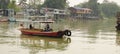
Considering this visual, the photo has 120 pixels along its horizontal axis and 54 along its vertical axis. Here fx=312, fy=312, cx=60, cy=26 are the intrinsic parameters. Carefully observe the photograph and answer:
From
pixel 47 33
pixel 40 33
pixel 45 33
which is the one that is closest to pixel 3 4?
pixel 40 33

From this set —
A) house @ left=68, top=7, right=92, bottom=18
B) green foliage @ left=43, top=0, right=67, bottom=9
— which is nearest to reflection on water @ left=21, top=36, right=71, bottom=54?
green foliage @ left=43, top=0, right=67, bottom=9

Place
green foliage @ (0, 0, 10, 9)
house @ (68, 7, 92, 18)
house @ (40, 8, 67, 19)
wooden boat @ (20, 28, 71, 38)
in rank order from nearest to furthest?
1. wooden boat @ (20, 28, 71, 38)
2. green foliage @ (0, 0, 10, 9)
3. house @ (40, 8, 67, 19)
4. house @ (68, 7, 92, 18)

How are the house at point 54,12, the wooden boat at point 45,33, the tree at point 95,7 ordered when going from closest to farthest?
the wooden boat at point 45,33
the house at point 54,12
the tree at point 95,7

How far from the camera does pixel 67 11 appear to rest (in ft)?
334

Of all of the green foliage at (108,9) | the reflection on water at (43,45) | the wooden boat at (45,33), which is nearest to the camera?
the reflection on water at (43,45)

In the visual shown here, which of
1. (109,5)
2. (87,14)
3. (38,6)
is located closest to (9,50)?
(38,6)

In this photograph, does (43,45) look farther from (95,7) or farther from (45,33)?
(95,7)

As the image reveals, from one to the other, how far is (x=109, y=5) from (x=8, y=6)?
66414mm

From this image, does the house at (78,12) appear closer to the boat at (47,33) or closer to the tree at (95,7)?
the tree at (95,7)

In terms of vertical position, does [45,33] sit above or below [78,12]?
above

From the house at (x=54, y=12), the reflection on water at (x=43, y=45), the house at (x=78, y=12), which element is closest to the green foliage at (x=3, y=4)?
the house at (x=54, y=12)

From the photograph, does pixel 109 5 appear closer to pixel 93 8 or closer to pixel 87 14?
pixel 93 8

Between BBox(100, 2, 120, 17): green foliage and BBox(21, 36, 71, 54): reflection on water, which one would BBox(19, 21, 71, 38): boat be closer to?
BBox(21, 36, 71, 54): reflection on water

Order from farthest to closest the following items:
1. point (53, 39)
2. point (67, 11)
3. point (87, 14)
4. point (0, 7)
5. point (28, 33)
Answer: point (87, 14) → point (67, 11) → point (0, 7) → point (28, 33) → point (53, 39)
